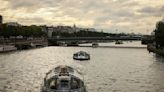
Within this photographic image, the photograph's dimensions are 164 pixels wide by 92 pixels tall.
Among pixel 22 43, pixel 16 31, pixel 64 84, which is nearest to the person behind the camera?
pixel 64 84

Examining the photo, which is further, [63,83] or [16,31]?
[16,31]

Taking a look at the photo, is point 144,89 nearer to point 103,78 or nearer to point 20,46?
point 103,78

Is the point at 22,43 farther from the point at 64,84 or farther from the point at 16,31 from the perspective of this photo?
the point at 64,84

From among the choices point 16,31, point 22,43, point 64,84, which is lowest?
point 22,43

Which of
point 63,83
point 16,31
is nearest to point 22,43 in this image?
point 16,31

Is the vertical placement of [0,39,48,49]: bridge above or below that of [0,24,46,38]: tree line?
below

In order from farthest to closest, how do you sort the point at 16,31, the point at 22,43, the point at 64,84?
the point at 16,31, the point at 22,43, the point at 64,84

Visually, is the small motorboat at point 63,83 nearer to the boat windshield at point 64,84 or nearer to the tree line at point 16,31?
the boat windshield at point 64,84

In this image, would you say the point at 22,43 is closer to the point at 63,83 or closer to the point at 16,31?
the point at 16,31

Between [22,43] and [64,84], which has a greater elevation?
[64,84]

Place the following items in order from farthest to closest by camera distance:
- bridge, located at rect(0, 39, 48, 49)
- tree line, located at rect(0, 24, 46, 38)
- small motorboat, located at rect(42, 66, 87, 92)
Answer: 1. tree line, located at rect(0, 24, 46, 38)
2. bridge, located at rect(0, 39, 48, 49)
3. small motorboat, located at rect(42, 66, 87, 92)

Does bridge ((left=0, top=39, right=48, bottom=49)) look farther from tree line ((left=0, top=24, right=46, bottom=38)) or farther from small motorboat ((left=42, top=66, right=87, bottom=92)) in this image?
small motorboat ((left=42, top=66, right=87, bottom=92))

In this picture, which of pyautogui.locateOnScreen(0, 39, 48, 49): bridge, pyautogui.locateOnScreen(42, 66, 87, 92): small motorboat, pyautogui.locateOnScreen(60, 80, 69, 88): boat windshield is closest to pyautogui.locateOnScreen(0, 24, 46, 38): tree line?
pyautogui.locateOnScreen(0, 39, 48, 49): bridge

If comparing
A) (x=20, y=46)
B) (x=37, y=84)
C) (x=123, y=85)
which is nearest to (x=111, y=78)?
(x=123, y=85)
